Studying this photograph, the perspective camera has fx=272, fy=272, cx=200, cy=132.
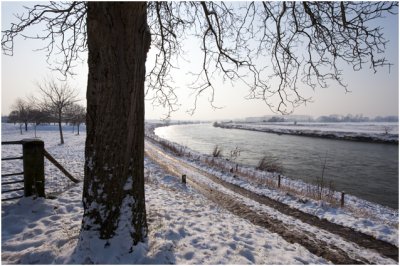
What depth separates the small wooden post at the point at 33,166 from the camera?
5594mm

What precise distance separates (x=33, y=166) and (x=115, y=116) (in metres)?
3.24

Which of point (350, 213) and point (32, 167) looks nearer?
point (32, 167)

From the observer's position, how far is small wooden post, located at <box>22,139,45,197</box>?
5594mm

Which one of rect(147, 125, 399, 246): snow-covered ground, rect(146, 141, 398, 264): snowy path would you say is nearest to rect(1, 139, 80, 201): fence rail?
rect(146, 141, 398, 264): snowy path

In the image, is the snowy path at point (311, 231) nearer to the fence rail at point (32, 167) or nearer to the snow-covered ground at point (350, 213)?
the snow-covered ground at point (350, 213)

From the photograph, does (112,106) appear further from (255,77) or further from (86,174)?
(255,77)

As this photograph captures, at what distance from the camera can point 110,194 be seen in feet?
12.5

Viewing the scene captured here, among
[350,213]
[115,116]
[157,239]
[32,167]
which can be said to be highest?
[115,116]

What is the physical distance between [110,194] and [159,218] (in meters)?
2.06

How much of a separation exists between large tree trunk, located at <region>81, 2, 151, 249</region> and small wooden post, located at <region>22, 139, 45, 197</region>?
2.56 meters

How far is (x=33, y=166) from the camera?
18.6 feet

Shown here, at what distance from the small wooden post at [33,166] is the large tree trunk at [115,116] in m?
2.56

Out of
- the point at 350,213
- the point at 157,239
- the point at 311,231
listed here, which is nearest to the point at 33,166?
the point at 157,239

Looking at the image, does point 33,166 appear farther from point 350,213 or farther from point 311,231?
point 350,213
